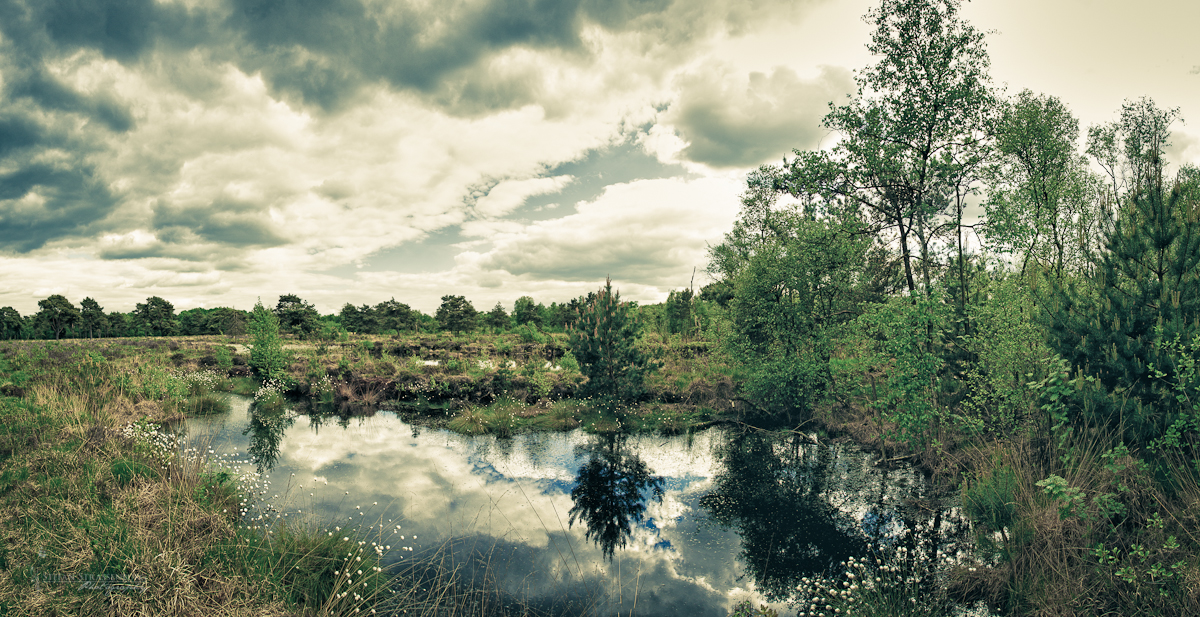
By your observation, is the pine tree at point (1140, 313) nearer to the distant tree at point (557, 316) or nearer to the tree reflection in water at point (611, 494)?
the tree reflection in water at point (611, 494)

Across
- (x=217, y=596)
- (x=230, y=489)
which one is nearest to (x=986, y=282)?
(x=217, y=596)

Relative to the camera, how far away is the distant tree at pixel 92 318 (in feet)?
206

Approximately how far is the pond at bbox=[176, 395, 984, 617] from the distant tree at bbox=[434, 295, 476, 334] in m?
46.5

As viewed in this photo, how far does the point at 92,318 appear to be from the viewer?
63.8 m

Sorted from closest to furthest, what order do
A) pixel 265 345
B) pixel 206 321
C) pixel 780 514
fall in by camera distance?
pixel 780 514 → pixel 265 345 → pixel 206 321

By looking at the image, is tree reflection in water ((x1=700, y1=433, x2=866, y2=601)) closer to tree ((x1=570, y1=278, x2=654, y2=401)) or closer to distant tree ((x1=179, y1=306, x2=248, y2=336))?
tree ((x1=570, y1=278, x2=654, y2=401))

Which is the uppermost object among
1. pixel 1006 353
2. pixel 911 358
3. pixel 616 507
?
pixel 1006 353

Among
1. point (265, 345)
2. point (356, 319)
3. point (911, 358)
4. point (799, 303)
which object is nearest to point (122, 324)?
point (356, 319)

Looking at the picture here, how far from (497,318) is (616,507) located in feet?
178

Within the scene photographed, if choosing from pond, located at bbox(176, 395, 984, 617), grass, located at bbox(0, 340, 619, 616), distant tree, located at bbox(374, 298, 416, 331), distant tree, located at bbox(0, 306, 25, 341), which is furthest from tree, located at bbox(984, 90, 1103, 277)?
distant tree, located at bbox(0, 306, 25, 341)

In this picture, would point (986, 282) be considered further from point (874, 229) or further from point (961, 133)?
point (961, 133)

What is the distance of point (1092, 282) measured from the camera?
684 cm

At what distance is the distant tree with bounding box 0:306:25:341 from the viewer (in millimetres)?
54719

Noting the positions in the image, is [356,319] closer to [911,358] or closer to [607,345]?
[607,345]
